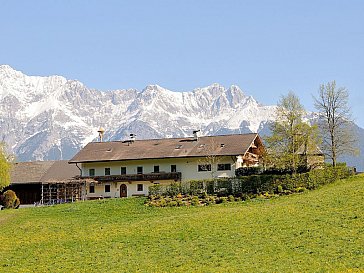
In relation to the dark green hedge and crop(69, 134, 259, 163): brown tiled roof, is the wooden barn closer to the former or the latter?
Result: crop(69, 134, 259, 163): brown tiled roof

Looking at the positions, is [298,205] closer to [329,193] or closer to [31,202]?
[329,193]

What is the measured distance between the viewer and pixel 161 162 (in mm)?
76500

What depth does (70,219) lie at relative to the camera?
174 feet

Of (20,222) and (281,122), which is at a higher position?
(281,122)

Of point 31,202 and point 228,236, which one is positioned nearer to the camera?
point 228,236

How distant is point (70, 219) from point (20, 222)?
13.4ft

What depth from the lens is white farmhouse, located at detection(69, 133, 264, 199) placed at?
7369cm

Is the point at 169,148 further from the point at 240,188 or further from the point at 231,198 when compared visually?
the point at 231,198

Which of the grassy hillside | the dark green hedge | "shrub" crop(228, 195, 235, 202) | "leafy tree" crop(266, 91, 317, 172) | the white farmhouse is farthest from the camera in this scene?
the white farmhouse

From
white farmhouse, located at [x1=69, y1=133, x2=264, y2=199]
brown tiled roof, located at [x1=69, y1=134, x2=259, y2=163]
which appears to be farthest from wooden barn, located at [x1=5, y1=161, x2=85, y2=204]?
brown tiled roof, located at [x1=69, y1=134, x2=259, y2=163]

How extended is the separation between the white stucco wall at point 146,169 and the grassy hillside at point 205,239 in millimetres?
20060

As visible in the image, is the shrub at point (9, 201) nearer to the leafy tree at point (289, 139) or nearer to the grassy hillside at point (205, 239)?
the grassy hillside at point (205, 239)

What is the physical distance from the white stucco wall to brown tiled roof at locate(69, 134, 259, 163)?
2.35 feet

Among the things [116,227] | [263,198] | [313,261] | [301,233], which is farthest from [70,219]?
[313,261]
